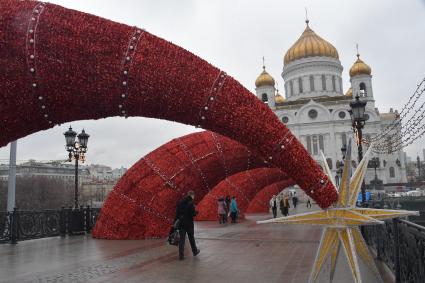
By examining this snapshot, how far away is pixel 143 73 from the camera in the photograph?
4.60m

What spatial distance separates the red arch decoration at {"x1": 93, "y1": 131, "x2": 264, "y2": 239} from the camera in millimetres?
11367

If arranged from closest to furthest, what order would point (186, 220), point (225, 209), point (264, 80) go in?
point (186, 220)
point (225, 209)
point (264, 80)

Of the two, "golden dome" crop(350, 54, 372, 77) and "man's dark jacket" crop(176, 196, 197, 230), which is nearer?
"man's dark jacket" crop(176, 196, 197, 230)

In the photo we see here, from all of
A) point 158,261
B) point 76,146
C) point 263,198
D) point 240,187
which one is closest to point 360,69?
point 263,198

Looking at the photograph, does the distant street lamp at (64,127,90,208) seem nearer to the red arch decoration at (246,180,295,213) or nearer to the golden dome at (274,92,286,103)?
the red arch decoration at (246,180,295,213)

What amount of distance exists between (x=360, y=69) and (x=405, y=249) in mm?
57773

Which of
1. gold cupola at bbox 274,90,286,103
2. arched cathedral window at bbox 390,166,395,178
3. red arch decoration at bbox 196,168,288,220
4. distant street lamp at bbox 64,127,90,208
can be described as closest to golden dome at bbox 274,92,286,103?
gold cupola at bbox 274,90,286,103

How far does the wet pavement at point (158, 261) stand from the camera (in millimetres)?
6547

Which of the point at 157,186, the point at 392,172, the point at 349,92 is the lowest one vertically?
the point at 157,186

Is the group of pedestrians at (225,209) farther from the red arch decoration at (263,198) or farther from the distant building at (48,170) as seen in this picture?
the distant building at (48,170)

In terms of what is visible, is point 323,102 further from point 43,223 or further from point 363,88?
point 43,223

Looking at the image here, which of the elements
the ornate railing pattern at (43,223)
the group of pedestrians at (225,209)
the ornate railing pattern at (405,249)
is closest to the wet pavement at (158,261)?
the ornate railing pattern at (405,249)

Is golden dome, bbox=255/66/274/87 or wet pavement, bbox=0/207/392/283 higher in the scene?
golden dome, bbox=255/66/274/87

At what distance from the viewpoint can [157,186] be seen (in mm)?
11422
